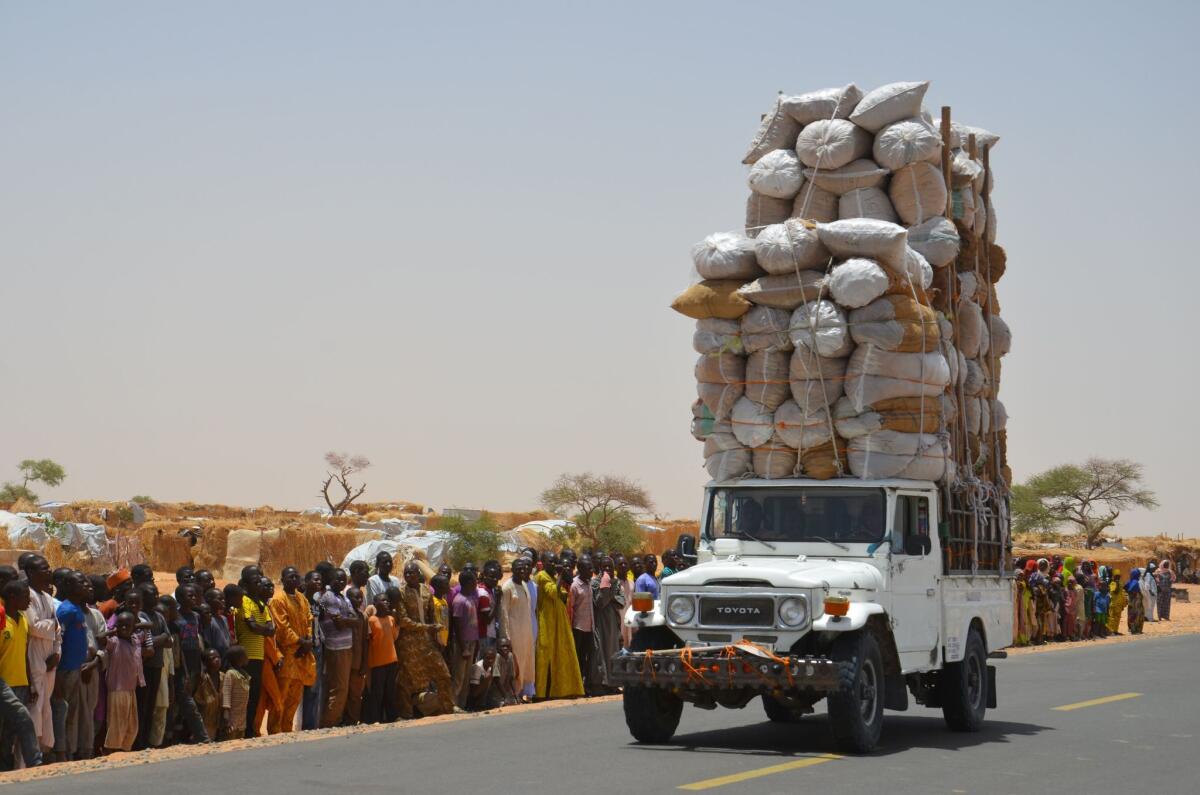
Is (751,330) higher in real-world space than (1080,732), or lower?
higher

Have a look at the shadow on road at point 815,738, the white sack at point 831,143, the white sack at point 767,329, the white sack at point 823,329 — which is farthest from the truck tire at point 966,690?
the white sack at point 831,143

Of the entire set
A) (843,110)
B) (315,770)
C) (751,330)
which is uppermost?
(843,110)

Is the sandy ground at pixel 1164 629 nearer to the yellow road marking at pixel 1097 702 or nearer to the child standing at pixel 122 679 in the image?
the yellow road marking at pixel 1097 702

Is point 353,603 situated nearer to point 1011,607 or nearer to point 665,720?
point 665,720

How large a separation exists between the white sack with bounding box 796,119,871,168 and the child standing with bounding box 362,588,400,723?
6.17 metres

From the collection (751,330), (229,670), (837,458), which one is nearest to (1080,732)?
(837,458)

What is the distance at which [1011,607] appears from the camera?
51.4 ft

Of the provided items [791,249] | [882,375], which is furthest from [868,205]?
[882,375]

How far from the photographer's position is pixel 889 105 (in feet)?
49.6

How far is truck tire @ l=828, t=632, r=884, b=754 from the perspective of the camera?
11484 millimetres

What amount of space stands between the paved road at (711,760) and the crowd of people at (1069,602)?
49.6 ft

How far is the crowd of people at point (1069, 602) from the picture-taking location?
31.3m

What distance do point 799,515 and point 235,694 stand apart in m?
5.22

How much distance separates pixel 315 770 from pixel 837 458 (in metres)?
5.29
